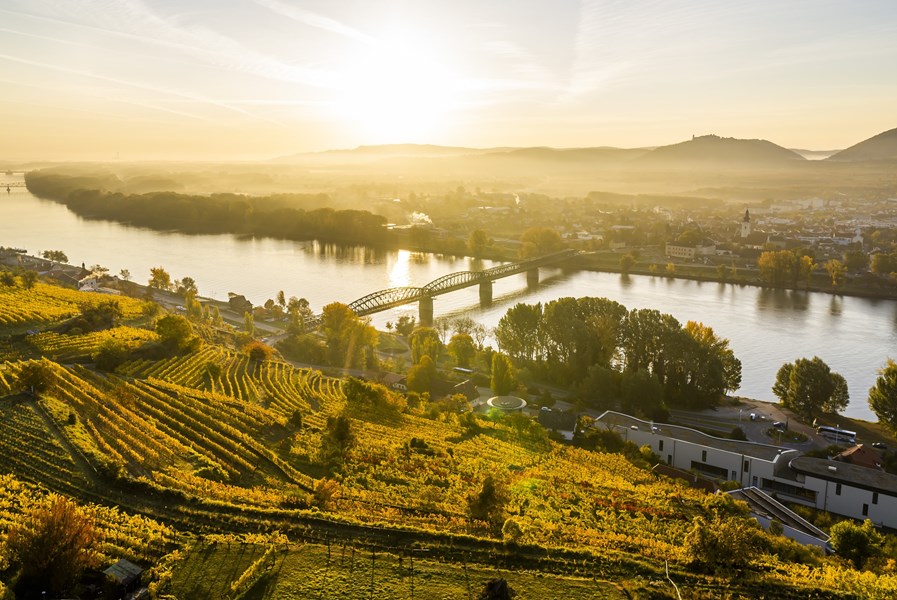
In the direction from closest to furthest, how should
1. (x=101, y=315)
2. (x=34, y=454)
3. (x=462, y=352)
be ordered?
(x=34, y=454) < (x=101, y=315) < (x=462, y=352)

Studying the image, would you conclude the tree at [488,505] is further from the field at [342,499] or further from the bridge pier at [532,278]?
the bridge pier at [532,278]

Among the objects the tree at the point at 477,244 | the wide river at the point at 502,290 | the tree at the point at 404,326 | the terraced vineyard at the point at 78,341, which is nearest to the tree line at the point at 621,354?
the wide river at the point at 502,290

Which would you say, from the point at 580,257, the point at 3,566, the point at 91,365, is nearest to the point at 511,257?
the point at 580,257

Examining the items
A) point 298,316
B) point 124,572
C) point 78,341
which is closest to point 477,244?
point 298,316

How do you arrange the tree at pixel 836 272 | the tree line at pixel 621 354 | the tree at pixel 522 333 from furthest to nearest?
the tree at pixel 836 272
the tree at pixel 522 333
the tree line at pixel 621 354

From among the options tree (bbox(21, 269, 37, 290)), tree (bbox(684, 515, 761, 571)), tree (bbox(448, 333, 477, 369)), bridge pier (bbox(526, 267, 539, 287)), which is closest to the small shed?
tree (bbox(684, 515, 761, 571))

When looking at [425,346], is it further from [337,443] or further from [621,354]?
[337,443]

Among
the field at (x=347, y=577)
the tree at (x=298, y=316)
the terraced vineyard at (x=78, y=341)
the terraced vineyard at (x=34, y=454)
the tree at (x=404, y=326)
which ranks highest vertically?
the terraced vineyard at (x=78, y=341)

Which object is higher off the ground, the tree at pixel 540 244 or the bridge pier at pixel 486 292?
the tree at pixel 540 244
